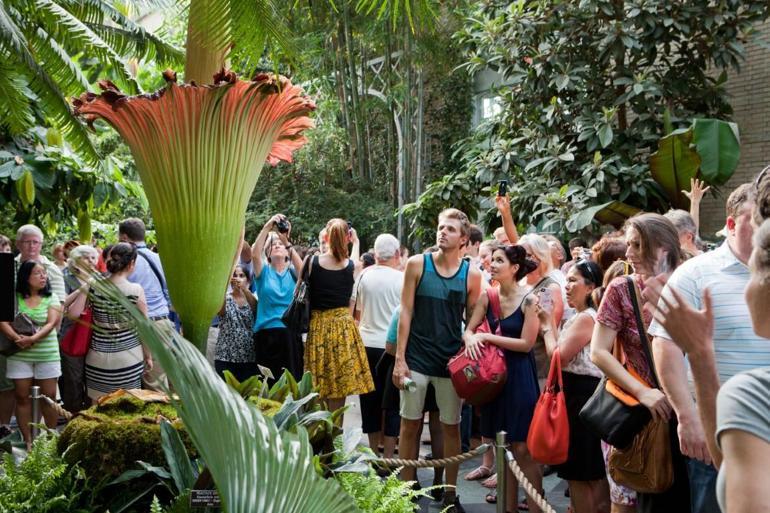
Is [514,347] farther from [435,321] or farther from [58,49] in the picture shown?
[58,49]

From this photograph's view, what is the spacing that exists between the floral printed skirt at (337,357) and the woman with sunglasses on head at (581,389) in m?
1.80

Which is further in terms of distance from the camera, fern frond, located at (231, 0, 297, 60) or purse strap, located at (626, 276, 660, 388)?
purse strap, located at (626, 276, 660, 388)

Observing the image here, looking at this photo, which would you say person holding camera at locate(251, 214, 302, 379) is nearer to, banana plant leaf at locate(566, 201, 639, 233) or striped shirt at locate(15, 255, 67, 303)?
striped shirt at locate(15, 255, 67, 303)

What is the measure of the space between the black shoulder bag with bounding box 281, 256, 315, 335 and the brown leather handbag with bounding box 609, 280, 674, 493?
3.08 m

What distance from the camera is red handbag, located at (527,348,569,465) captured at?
4062mm

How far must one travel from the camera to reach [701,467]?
280cm

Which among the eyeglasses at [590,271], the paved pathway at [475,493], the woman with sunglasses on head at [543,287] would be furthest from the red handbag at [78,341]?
the eyeglasses at [590,271]

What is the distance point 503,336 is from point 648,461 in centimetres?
178

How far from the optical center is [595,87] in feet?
36.8

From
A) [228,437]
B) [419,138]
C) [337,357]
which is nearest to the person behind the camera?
[228,437]

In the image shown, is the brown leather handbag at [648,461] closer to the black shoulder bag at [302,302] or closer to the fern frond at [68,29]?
the black shoulder bag at [302,302]

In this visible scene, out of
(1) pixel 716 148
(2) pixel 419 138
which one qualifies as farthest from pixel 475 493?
(2) pixel 419 138

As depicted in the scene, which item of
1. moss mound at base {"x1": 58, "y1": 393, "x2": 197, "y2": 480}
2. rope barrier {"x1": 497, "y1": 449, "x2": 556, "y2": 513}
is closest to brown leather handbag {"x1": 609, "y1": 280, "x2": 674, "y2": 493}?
rope barrier {"x1": 497, "y1": 449, "x2": 556, "y2": 513}

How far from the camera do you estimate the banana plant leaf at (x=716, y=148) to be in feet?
30.2
